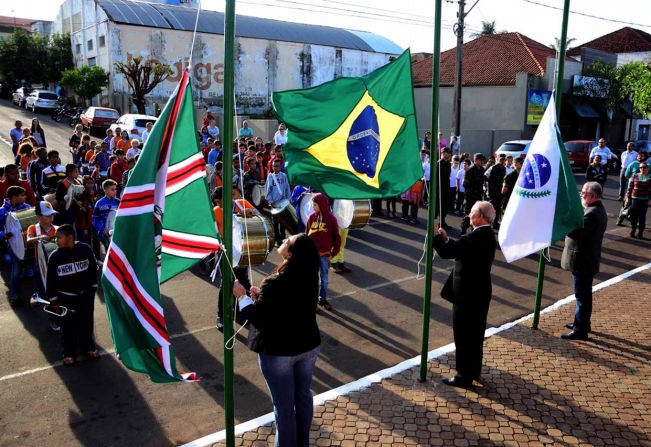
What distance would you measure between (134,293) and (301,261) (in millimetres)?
1219

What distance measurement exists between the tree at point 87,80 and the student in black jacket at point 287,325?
3622 cm

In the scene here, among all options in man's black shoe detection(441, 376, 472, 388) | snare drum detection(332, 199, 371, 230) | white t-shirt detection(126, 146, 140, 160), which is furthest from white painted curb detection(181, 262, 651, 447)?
white t-shirt detection(126, 146, 140, 160)

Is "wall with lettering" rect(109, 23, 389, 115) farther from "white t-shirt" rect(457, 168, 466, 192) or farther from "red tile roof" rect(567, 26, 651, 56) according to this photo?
"white t-shirt" rect(457, 168, 466, 192)

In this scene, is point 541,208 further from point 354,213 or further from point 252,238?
point 354,213

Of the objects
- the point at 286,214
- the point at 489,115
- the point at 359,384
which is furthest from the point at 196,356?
the point at 489,115

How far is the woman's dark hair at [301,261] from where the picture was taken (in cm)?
428

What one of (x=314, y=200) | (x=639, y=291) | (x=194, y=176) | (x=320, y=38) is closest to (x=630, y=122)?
(x=320, y=38)

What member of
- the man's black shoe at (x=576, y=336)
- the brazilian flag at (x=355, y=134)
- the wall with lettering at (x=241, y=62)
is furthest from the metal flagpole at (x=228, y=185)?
the wall with lettering at (x=241, y=62)

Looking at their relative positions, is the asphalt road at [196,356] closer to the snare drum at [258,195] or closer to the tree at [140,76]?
the snare drum at [258,195]

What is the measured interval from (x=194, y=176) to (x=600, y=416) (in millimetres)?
4503

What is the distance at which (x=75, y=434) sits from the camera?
17.2ft

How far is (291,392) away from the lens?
4500 mm

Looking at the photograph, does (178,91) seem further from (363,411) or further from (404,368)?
(404,368)

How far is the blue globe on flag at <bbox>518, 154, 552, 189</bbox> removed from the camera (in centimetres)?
677
